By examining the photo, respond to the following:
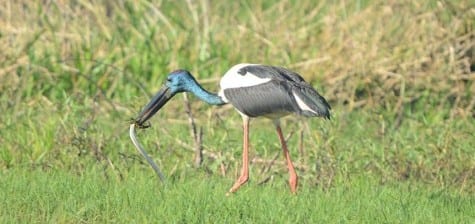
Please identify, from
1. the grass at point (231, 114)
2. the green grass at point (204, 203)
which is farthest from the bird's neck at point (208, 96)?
the green grass at point (204, 203)

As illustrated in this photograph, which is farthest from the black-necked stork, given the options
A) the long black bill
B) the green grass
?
the green grass

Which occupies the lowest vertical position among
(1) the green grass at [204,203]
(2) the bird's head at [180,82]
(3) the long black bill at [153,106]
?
(1) the green grass at [204,203]

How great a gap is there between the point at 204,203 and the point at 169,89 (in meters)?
1.50

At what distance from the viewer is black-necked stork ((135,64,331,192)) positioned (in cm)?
662

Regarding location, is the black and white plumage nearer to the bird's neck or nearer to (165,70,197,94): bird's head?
the bird's neck

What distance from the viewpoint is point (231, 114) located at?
9258 millimetres

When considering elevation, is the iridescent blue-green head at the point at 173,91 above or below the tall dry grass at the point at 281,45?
below

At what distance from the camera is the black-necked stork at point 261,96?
21.7ft

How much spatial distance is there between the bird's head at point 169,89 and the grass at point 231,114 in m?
0.24

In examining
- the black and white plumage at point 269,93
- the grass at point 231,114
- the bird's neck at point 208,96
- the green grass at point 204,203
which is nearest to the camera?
the green grass at point 204,203

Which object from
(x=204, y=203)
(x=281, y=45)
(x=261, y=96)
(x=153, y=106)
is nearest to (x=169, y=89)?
(x=153, y=106)

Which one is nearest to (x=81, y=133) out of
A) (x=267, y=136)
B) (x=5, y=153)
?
(x=5, y=153)

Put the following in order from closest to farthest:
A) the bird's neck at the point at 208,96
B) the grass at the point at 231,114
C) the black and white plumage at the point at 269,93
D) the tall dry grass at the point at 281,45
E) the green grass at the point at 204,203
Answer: the green grass at the point at 204,203
the grass at the point at 231,114
the black and white plumage at the point at 269,93
the bird's neck at the point at 208,96
the tall dry grass at the point at 281,45

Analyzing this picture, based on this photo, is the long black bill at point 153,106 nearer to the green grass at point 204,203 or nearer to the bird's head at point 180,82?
the bird's head at point 180,82
